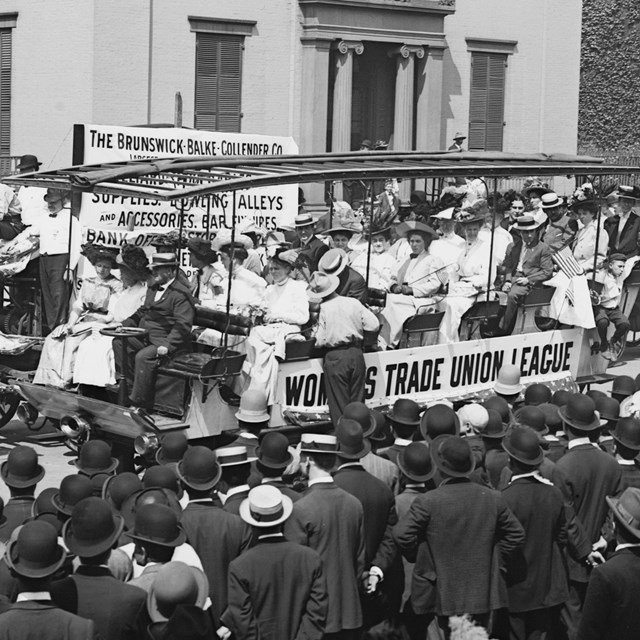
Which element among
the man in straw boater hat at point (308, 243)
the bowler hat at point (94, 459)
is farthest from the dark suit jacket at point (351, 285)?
the bowler hat at point (94, 459)

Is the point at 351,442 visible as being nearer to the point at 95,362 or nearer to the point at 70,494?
the point at 70,494

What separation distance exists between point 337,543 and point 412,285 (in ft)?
22.3

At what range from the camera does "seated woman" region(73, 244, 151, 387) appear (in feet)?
39.2

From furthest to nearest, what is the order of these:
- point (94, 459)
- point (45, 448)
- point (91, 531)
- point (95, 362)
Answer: point (45, 448)
point (95, 362)
point (94, 459)
point (91, 531)

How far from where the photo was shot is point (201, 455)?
287 inches

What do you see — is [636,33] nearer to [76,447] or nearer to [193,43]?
[193,43]

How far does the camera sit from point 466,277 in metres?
14.5

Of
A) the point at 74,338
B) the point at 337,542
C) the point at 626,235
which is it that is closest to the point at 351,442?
the point at 337,542

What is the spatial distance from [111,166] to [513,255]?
4.55 meters

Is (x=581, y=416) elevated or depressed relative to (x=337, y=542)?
elevated

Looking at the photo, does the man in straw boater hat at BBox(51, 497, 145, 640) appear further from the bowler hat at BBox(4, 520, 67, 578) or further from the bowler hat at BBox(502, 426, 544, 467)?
the bowler hat at BBox(502, 426, 544, 467)

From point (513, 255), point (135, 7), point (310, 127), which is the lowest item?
point (513, 255)

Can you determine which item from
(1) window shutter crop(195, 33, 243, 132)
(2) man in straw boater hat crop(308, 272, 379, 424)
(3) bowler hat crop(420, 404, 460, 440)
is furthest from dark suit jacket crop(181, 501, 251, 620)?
(1) window shutter crop(195, 33, 243, 132)

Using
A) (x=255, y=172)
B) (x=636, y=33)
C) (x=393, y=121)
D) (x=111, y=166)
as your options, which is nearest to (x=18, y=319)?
(x=111, y=166)
